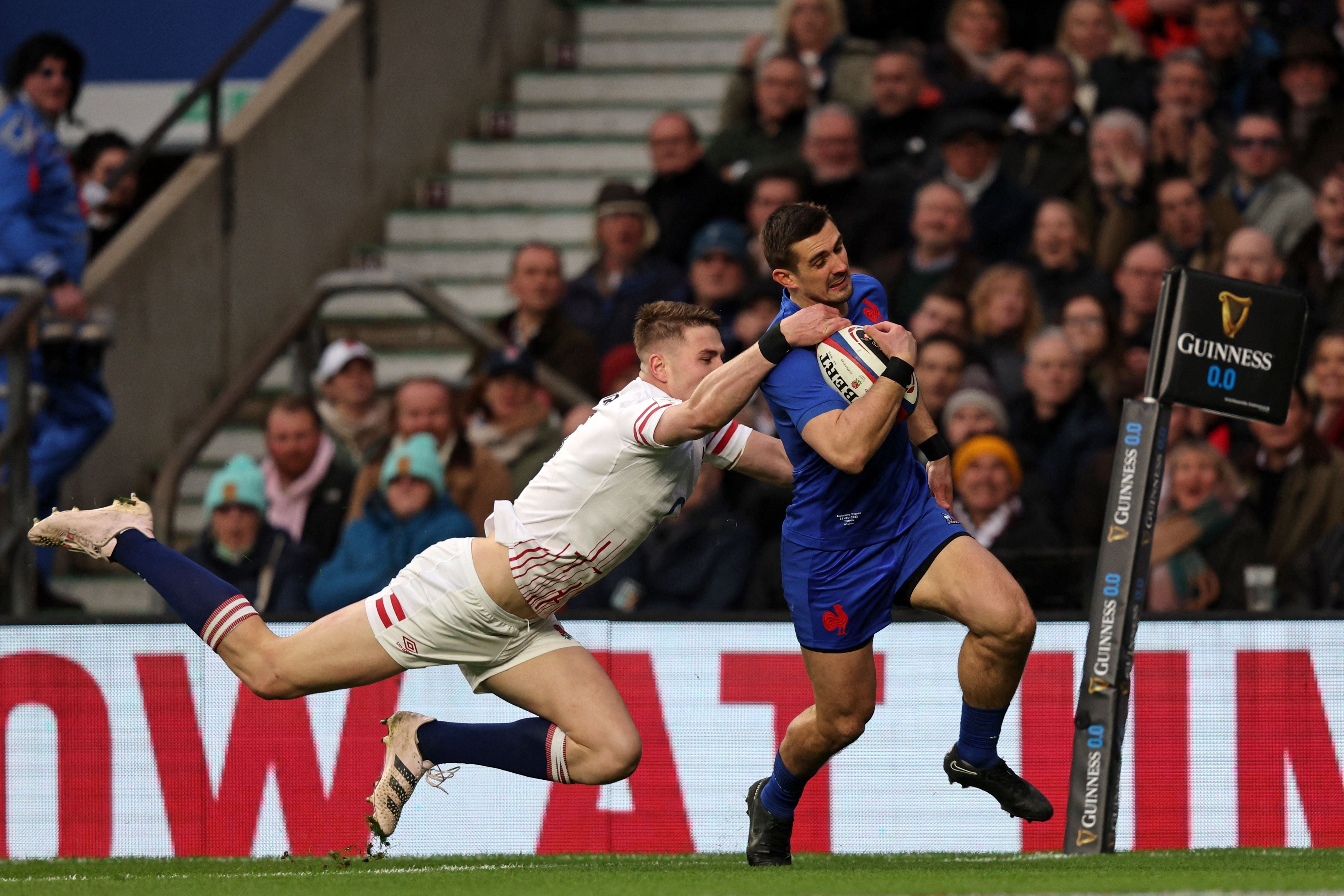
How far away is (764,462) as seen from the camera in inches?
279

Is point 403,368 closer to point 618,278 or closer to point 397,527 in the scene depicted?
point 618,278

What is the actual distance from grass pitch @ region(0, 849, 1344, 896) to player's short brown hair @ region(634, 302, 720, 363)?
182 cm

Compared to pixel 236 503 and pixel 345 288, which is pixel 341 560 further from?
pixel 345 288

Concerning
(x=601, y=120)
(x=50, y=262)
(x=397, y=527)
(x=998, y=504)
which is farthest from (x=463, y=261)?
(x=998, y=504)

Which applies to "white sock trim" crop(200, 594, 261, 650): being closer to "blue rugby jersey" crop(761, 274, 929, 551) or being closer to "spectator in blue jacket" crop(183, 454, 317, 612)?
"blue rugby jersey" crop(761, 274, 929, 551)

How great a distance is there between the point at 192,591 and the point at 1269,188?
255 inches

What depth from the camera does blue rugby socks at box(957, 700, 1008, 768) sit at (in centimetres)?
691

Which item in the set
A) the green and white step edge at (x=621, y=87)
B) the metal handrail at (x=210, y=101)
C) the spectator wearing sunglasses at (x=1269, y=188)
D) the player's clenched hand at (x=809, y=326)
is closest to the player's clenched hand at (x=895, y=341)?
the player's clenched hand at (x=809, y=326)

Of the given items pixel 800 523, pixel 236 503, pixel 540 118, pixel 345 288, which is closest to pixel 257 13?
pixel 540 118

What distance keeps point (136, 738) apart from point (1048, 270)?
5339mm

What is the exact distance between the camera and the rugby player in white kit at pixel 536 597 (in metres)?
6.70

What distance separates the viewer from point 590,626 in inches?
348

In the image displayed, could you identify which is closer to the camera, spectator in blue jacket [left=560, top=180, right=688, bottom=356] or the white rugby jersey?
the white rugby jersey

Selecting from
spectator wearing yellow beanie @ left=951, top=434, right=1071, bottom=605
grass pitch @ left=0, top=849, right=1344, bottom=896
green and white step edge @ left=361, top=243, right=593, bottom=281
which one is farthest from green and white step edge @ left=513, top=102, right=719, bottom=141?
grass pitch @ left=0, top=849, right=1344, bottom=896
